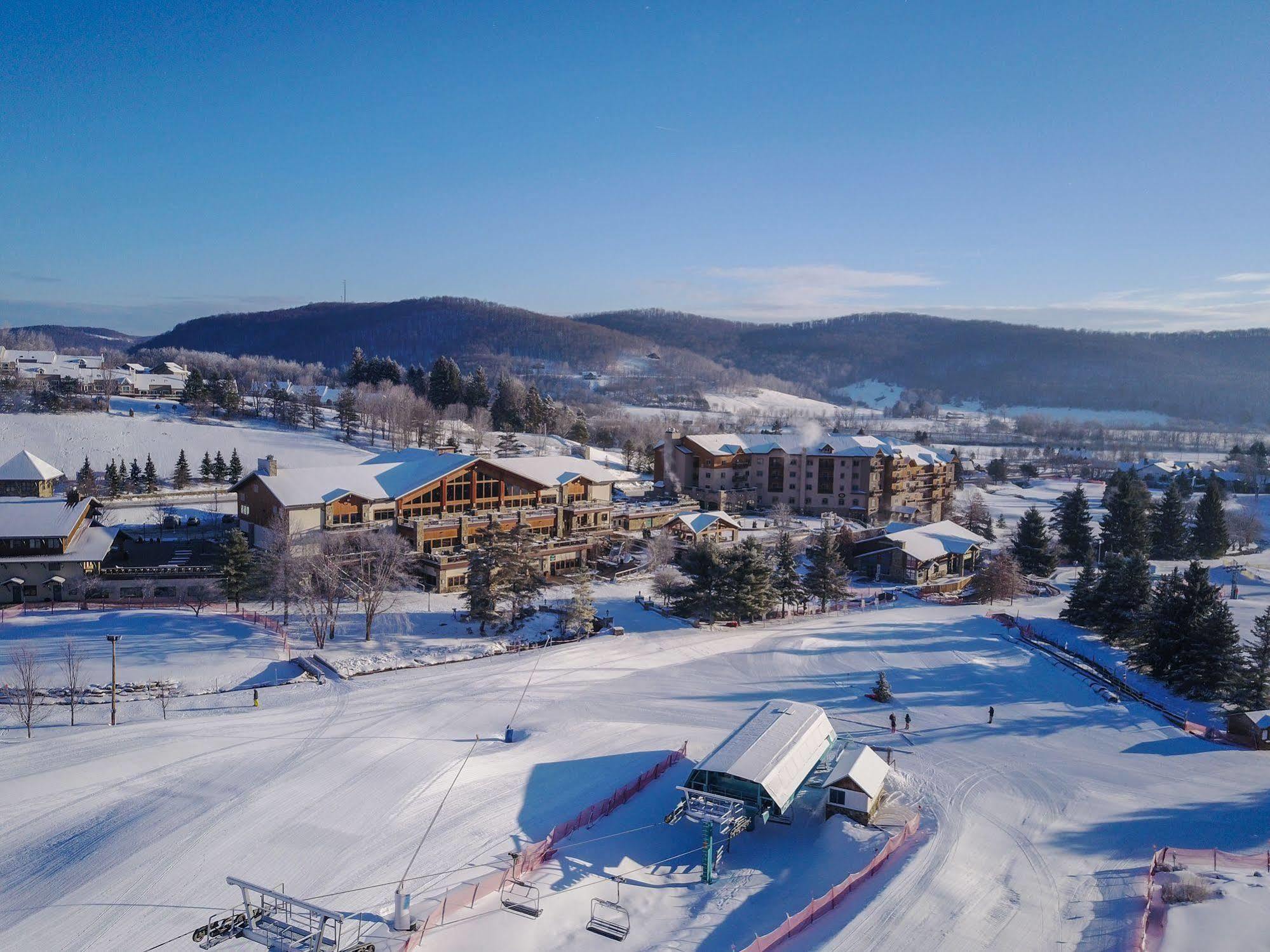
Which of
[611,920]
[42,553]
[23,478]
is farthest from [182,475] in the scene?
[611,920]

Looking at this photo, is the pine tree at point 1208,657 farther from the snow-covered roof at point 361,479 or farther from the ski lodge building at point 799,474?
the ski lodge building at point 799,474

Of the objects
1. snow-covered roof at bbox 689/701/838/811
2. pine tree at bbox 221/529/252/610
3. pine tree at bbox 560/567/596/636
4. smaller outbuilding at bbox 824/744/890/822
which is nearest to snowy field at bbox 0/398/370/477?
pine tree at bbox 221/529/252/610

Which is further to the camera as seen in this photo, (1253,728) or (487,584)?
(487,584)

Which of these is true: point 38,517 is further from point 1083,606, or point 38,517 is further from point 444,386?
point 444,386

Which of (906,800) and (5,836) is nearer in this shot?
(5,836)

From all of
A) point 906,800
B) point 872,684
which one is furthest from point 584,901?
point 872,684

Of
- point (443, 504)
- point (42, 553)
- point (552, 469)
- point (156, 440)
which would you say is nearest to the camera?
point (42, 553)

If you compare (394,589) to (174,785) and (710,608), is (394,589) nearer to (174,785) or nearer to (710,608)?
(710,608)
